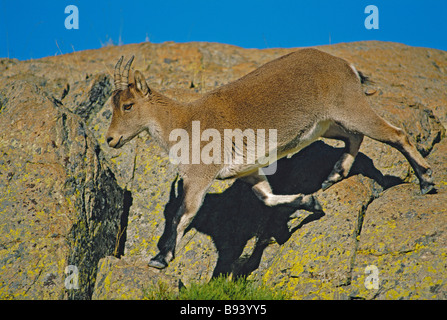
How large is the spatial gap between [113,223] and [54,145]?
1599 mm

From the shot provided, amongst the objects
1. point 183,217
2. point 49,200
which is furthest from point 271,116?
point 49,200

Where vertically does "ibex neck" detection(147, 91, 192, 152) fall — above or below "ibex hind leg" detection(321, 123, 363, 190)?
above

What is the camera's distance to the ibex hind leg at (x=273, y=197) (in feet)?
25.2

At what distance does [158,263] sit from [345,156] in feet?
12.3

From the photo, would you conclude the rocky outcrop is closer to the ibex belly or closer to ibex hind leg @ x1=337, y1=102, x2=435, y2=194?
ibex hind leg @ x1=337, y1=102, x2=435, y2=194

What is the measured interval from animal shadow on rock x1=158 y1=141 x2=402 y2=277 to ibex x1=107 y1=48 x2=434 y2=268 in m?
0.32

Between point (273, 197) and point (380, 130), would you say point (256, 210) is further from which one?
point (380, 130)

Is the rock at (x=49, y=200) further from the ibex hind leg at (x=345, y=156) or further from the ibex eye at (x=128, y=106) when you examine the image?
the ibex hind leg at (x=345, y=156)

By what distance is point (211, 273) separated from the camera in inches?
299

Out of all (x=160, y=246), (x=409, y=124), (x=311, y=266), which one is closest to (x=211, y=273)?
(x=160, y=246)

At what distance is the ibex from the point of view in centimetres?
754

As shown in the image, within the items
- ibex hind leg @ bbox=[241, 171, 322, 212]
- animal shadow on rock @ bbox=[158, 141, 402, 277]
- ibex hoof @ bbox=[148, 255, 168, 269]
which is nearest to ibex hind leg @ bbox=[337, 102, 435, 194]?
animal shadow on rock @ bbox=[158, 141, 402, 277]

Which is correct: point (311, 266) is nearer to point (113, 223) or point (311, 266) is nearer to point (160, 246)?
point (160, 246)

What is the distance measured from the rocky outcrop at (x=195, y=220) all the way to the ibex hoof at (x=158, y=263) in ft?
0.37
